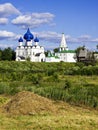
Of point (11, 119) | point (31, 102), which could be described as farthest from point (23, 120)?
point (31, 102)

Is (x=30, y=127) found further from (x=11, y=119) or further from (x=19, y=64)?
(x=19, y=64)

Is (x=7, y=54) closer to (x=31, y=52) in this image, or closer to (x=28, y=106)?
(x=31, y=52)

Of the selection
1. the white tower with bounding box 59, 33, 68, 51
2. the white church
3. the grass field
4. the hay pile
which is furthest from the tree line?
the grass field

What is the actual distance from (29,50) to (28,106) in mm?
78053

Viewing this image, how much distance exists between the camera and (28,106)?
1459cm

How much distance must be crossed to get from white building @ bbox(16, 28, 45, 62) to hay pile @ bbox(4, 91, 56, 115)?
75.4m

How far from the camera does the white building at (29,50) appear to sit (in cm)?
9146

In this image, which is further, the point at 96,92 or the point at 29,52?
the point at 29,52

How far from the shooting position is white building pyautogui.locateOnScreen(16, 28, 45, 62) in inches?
3601

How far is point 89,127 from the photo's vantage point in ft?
39.5

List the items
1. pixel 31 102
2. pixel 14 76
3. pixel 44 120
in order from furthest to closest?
pixel 14 76 < pixel 31 102 < pixel 44 120

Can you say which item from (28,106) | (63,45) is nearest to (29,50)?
(63,45)

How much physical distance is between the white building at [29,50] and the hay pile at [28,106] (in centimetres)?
7544

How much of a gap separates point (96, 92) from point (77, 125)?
23.6 ft
